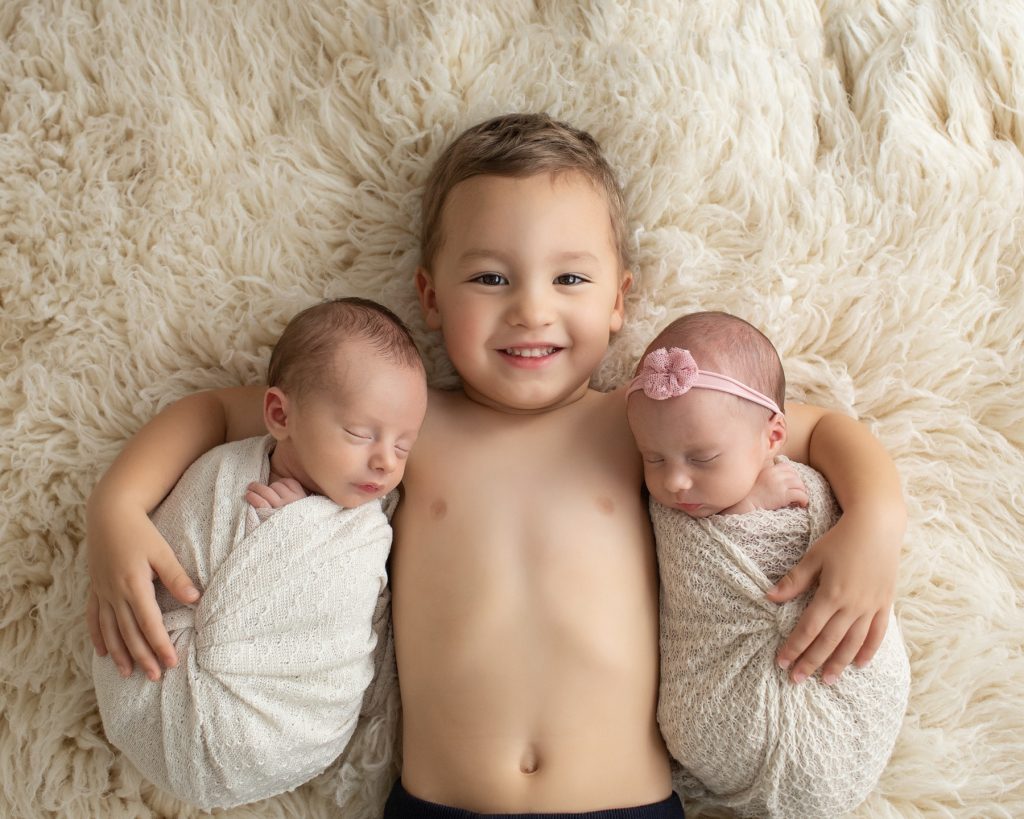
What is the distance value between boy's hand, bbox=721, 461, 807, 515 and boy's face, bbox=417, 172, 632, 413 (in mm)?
381

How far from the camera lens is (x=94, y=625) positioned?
172 cm

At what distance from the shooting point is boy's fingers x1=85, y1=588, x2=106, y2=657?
1706 millimetres

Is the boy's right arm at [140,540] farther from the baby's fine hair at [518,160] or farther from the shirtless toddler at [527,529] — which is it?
the baby's fine hair at [518,160]

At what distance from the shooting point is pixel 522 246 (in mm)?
1774

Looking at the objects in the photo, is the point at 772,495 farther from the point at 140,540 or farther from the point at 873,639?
the point at 140,540

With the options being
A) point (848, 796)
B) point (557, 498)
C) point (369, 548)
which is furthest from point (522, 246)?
point (848, 796)

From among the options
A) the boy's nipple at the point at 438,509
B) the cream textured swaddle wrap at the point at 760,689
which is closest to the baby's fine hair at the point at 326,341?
the boy's nipple at the point at 438,509

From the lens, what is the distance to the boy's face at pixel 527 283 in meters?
1.78

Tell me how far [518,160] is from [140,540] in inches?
37.1

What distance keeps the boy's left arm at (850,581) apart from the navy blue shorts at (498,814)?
34cm

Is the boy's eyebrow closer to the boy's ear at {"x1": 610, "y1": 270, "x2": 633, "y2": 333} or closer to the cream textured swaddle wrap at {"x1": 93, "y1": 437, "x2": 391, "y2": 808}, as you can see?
the boy's ear at {"x1": 610, "y1": 270, "x2": 633, "y2": 333}

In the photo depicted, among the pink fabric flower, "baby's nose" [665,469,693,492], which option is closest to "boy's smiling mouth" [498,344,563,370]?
the pink fabric flower

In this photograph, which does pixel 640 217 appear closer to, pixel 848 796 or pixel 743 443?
pixel 743 443

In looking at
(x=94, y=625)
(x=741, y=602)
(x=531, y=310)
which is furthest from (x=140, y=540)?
(x=741, y=602)
